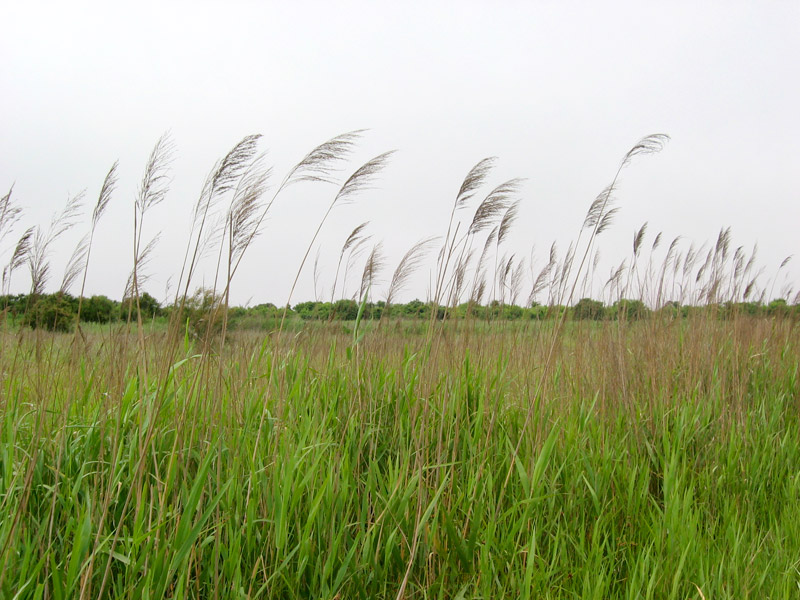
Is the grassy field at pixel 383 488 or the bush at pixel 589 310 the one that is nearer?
the grassy field at pixel 383 488

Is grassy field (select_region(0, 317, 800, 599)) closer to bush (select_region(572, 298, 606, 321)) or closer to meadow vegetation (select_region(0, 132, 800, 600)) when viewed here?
meadow vegetation (select_region(0, 132, 800, 600))

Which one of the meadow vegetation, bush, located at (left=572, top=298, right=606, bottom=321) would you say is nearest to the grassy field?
the meadow vegetation

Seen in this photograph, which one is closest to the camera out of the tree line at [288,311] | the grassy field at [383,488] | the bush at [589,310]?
the grassy field at [383,488]

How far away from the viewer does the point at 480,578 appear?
1.85 metres

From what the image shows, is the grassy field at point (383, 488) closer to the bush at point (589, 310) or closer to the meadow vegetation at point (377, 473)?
the meadow vegetation at point (377, 473)

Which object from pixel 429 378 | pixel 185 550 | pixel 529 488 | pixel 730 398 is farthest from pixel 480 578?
pixel 730 398

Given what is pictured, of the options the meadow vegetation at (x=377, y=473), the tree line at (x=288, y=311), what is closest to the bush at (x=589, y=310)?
the tree line at (x=288, y=311)

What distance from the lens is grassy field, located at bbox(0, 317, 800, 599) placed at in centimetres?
169

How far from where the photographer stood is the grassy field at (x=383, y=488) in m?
1.69

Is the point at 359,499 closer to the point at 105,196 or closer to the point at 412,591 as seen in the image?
the point at 412,591

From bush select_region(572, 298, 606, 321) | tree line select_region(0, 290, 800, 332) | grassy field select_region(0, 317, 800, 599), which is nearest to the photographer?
grassy field select_region(0, 317, 800, 599)

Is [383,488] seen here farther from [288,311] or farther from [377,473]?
[288,311]

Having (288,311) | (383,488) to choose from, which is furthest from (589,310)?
(383,488)

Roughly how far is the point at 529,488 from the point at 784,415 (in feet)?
9.17
